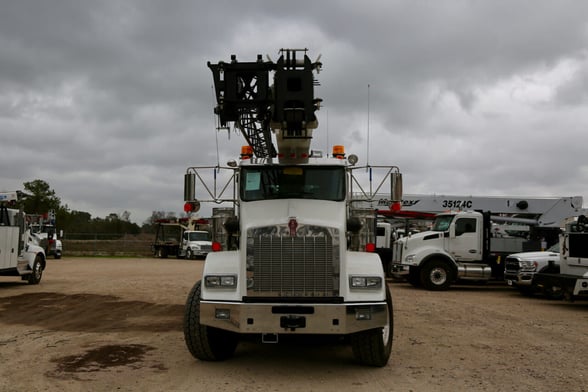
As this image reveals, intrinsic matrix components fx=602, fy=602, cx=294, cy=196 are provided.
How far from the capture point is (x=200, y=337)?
729cm

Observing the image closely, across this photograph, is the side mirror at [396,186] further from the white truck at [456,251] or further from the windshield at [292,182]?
the white truck at [456,251]

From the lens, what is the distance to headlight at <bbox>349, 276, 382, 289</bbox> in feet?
22.7

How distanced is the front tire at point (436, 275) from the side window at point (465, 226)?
137 centimetres

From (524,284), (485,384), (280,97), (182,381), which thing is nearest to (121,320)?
(182,381)

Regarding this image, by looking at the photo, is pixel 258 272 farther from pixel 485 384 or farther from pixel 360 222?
pixel 485 384

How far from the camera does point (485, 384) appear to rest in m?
6.58

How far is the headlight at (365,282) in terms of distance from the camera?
272 inches

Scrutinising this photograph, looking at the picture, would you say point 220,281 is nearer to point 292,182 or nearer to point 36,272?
point 292,182

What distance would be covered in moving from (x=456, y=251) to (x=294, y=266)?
13.9 meters

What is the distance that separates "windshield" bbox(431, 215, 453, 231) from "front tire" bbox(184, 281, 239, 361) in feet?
44.3

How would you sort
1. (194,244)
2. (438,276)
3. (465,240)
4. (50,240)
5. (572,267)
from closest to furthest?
(572,267) → (438,276) → (465,240) → (50,240) → (194,244)

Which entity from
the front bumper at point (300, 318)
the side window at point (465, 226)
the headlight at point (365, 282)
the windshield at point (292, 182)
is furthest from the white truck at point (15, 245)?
the side window at point (465, 226)

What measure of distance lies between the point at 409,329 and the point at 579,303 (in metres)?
7.54

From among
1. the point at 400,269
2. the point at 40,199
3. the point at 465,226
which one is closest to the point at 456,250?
the point at 465,226
